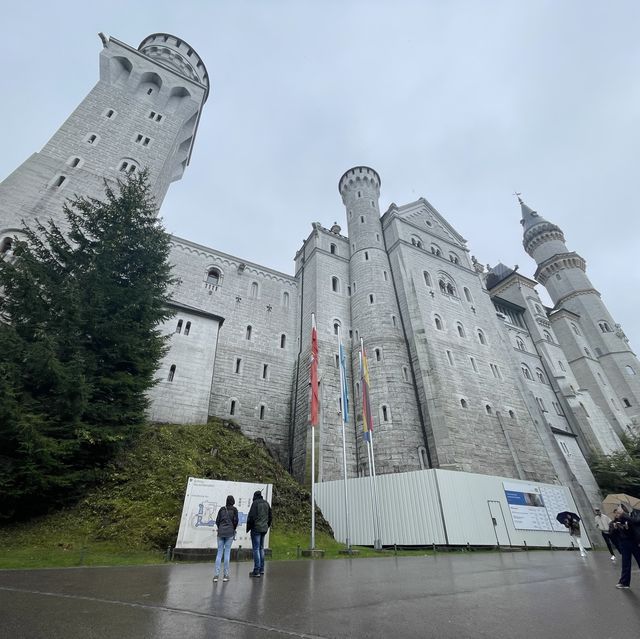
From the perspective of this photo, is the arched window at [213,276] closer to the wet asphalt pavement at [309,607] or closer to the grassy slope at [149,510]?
the grassy slope at [149,510]

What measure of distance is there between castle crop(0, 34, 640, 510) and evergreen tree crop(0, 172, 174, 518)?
6.36 m

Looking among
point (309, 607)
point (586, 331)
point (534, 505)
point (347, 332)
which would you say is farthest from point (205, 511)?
point (586, 331)

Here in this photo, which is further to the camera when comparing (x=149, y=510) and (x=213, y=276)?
(x=213, y=276)

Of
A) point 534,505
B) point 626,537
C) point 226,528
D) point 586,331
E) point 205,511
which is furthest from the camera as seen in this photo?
point 586,331

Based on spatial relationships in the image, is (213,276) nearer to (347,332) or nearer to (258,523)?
(347,332)

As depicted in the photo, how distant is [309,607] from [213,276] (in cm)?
2775

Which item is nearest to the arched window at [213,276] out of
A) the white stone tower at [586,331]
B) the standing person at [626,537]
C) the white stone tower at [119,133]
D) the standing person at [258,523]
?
the white stone tower at [119,133]

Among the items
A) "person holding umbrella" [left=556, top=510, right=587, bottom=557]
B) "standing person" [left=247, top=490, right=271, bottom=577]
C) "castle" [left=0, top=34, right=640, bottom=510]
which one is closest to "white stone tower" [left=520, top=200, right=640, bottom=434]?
"castle" [left=0, top=34, right=640, bottom=510]

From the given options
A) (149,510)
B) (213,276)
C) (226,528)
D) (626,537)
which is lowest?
(626,537)

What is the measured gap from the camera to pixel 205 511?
33.0 ft

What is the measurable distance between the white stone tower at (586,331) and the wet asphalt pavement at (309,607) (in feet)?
134

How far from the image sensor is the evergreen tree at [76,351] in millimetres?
9945

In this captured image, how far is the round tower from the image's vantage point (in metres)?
21.6

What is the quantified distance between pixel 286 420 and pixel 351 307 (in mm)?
10055
